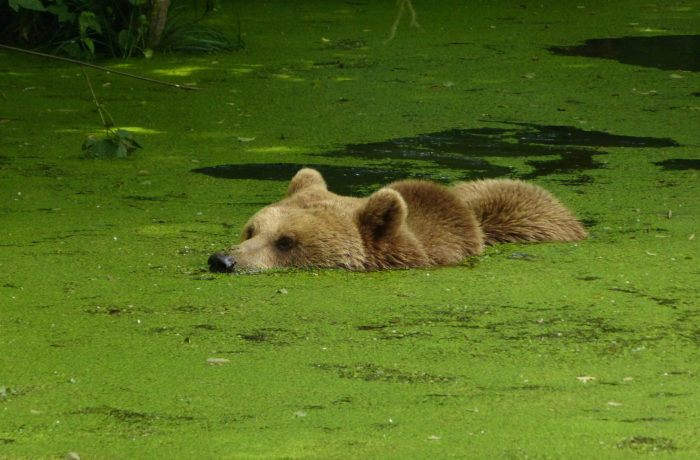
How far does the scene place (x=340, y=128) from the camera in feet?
27.8

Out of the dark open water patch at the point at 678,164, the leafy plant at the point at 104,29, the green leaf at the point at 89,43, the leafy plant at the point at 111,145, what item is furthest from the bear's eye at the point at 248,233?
the leafy plant at the point at 104,29

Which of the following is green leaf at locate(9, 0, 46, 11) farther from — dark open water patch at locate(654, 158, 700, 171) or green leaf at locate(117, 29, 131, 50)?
green leaf at locate(117, 29, 131, 50)

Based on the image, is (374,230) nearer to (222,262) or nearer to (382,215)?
(382,215)

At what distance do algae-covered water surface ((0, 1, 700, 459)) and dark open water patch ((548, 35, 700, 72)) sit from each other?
107 millimetres

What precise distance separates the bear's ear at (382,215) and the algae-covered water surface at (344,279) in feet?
0.68

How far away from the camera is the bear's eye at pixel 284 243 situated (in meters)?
5.22

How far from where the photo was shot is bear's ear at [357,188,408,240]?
5152 mm

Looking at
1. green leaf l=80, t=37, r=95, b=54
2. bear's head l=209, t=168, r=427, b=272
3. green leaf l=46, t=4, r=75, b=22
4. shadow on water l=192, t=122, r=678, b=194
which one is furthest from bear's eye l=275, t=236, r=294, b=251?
green leaf l=46, t=4, r=75, b=22

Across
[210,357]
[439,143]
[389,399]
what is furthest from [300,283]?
[439,143]

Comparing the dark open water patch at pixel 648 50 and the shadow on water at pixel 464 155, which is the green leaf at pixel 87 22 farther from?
the dark open water patch at pixel 648 50

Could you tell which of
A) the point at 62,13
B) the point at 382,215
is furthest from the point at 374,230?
the point at 62,13

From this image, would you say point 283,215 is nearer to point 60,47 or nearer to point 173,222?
point 173,222

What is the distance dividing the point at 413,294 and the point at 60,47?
6.25 metres

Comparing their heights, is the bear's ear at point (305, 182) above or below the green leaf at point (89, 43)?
below
